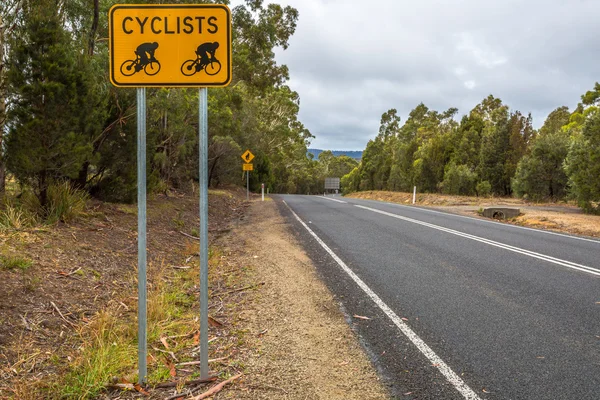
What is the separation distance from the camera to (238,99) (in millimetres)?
24391

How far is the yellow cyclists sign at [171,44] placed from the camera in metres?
2.95

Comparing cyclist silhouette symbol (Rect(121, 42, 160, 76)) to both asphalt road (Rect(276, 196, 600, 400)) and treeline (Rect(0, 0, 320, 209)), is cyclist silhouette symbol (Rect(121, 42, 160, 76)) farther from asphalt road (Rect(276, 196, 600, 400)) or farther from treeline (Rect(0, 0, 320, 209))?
treeline (Rect(0, 0, 320, 209))

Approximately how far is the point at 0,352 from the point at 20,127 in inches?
185

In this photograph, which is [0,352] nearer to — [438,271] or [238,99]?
[438,271]

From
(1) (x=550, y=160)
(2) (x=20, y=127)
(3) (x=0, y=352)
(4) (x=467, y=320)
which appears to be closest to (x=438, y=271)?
(4) (x=467, y=320)

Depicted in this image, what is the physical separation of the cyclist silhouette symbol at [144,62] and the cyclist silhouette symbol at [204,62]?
8.3 inches

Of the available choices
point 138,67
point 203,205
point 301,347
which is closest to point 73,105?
point 138,67

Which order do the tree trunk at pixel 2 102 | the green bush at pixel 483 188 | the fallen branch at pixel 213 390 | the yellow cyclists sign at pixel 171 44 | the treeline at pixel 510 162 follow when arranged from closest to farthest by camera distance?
the yellow cyclists sign at pixel 171 44 < the fallen branch at pixel 213 390 < the tree trunk at pixel 2 102 < the treeline at pixel 510 162 < the green bush at pixel 483 188

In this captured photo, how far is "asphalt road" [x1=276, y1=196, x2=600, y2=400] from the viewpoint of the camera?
3373mm

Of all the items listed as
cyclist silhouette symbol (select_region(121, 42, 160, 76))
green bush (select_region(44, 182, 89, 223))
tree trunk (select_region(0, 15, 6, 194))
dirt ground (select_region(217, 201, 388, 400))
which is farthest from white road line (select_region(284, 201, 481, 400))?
tree trunk (select_region(0, 15, 6, 194))

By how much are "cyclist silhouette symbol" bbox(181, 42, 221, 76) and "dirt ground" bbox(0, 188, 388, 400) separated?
2.38 meters

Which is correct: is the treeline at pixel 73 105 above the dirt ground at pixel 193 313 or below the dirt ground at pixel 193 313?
above

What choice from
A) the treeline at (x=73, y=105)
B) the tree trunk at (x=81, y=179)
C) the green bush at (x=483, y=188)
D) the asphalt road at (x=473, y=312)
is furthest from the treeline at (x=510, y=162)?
the tree trunk at (x=81, y=179)

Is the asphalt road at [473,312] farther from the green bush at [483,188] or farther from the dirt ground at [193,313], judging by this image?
the green bush at [483,188]
